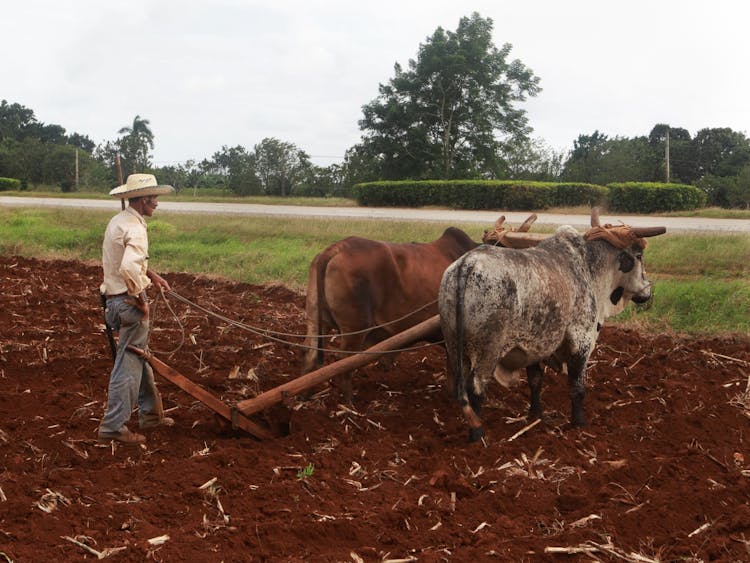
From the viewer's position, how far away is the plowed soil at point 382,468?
15.1 feet

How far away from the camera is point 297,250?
1678 centimetres

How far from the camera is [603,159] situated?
3938cm

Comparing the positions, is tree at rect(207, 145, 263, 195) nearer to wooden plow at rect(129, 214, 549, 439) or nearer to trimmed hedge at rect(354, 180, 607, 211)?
trimmed hedge at rect(354, 180, 607, 211)

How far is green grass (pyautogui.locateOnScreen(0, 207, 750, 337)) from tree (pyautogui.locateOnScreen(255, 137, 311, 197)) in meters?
16.7

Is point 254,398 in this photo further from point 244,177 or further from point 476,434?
point 244,177

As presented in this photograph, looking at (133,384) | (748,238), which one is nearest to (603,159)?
(748,238)

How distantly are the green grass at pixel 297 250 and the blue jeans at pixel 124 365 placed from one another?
7064 millimetres

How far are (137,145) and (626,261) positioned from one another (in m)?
46.1

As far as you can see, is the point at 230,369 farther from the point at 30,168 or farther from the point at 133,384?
the point at 30,168

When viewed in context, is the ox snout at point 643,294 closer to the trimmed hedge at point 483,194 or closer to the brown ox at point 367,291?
the brown ox at point 367,291

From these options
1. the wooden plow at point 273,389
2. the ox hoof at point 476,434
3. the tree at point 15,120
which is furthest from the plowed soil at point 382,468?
the tree at point 15,120

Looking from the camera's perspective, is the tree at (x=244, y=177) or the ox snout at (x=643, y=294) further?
the tree at (x=244, y=177)

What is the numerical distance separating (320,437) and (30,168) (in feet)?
169

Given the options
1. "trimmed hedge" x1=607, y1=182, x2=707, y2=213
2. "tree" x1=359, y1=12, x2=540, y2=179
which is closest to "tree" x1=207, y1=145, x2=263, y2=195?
"tree" x1=359, y1=12, x2=540, y2=179
